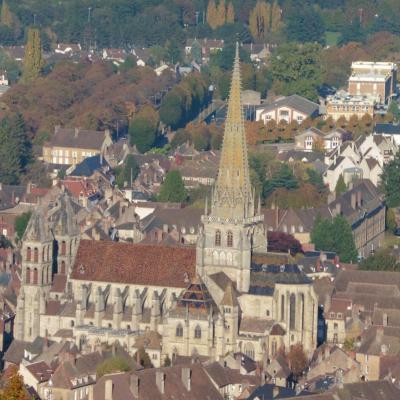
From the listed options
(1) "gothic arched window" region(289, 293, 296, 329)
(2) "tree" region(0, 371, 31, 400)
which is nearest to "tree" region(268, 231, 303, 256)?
(1) "gothic arched window" region(289, 293, 296, 329)

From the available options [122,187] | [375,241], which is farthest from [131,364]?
[122,187]

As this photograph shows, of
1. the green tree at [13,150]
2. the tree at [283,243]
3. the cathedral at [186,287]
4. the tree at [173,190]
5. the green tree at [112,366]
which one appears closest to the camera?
the green tree at [112,366]

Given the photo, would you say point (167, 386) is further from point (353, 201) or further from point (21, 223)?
point (353, 201)

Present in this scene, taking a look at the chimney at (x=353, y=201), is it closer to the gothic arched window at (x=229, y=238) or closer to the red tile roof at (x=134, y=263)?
the red tile roof at (x=134, y=263)

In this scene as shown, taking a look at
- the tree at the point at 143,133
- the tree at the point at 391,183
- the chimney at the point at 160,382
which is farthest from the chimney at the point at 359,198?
the chimney at the point at 160,382

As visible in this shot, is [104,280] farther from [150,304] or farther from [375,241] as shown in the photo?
[375,241]

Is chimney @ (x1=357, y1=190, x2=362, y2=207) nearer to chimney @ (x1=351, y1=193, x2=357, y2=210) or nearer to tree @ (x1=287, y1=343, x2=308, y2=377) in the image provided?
chimney @ (x1=351, y1=193, x2=357, y2=210)

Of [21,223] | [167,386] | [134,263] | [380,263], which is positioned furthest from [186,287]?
[21,223]
